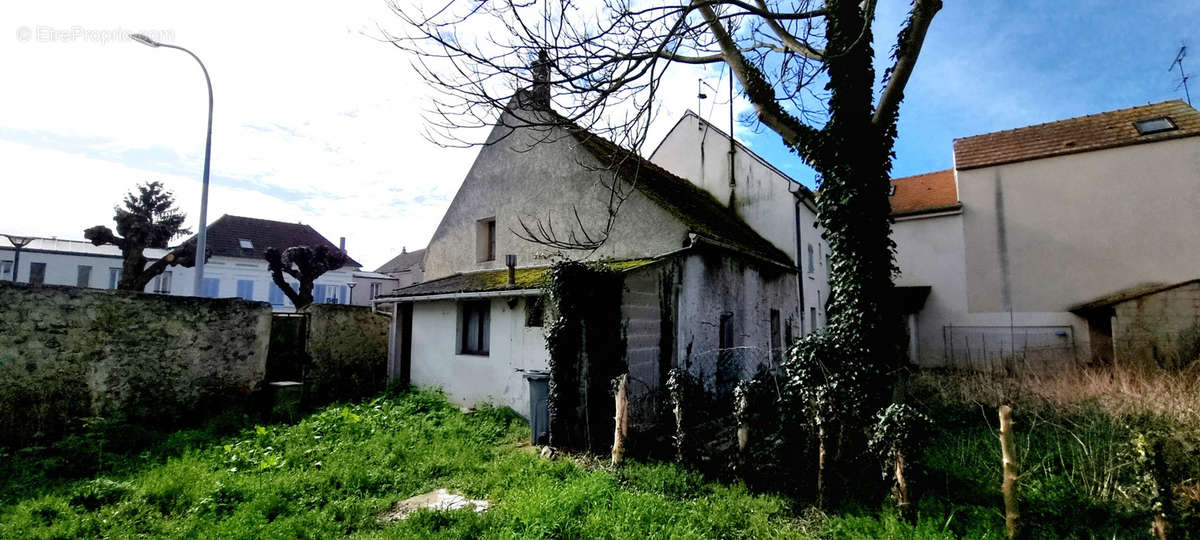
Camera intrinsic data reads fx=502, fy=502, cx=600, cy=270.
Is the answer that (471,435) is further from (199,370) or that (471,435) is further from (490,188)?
(490,188)

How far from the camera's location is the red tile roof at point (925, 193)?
19.5 metres

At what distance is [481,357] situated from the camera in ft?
36.7

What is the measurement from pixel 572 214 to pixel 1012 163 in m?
16.4

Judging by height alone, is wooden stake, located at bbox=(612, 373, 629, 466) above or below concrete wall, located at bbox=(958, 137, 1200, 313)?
below

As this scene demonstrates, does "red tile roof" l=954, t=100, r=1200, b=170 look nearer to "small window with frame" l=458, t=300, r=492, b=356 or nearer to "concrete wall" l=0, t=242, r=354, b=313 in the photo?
"small window with frame" l=458, t=300, r=492, b=356

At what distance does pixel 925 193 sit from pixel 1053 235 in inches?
194

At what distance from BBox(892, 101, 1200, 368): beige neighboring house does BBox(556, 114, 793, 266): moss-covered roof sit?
326 inches

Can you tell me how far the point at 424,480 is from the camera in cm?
675

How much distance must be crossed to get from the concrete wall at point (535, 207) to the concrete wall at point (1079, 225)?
47.7ft

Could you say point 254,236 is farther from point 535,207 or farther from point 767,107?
point 767,107

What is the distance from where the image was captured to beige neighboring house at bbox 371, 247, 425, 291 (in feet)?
103

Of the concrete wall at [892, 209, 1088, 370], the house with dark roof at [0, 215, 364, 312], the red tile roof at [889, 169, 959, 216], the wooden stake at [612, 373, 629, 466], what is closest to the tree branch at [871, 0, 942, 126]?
the wooden stake at [612, 373, 629, 466]

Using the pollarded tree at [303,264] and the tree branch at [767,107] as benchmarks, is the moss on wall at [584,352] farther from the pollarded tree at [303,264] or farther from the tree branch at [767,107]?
the pollarded tree at [303,264]

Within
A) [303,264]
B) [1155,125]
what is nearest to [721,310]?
[303,264]
